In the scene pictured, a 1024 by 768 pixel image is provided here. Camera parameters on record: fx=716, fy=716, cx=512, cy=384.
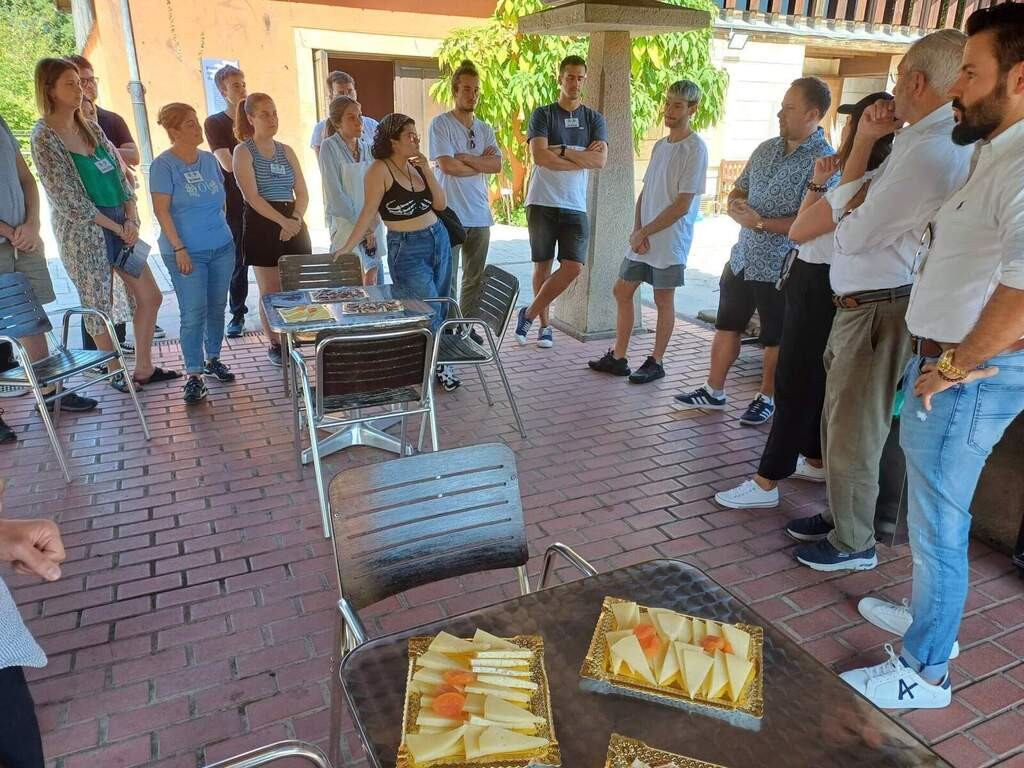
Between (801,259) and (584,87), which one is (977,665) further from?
(584,87)

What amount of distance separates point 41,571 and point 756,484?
2922mm

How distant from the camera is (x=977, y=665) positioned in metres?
2.41

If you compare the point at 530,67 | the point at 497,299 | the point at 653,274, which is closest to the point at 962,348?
the point at 497,299

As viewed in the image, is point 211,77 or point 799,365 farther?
point 211,77

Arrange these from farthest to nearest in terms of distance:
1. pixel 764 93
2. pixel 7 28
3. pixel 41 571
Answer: pixel 7 28
pixel 764 93
pixel 41 571

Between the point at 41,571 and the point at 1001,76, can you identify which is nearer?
the point at 41,571

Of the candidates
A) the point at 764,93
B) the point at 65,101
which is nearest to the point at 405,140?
the point at 65,101

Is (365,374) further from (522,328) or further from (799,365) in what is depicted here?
(522,328)

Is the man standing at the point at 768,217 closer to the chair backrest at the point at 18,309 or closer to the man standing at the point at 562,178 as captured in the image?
the man standing at the point at 562,178

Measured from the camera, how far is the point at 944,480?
2002mm

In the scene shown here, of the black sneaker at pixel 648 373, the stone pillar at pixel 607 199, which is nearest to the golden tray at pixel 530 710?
the black sneaker at pixel 648 373

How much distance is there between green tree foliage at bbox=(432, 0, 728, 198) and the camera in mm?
10422

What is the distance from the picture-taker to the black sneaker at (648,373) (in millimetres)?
5055

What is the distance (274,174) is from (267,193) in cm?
14
